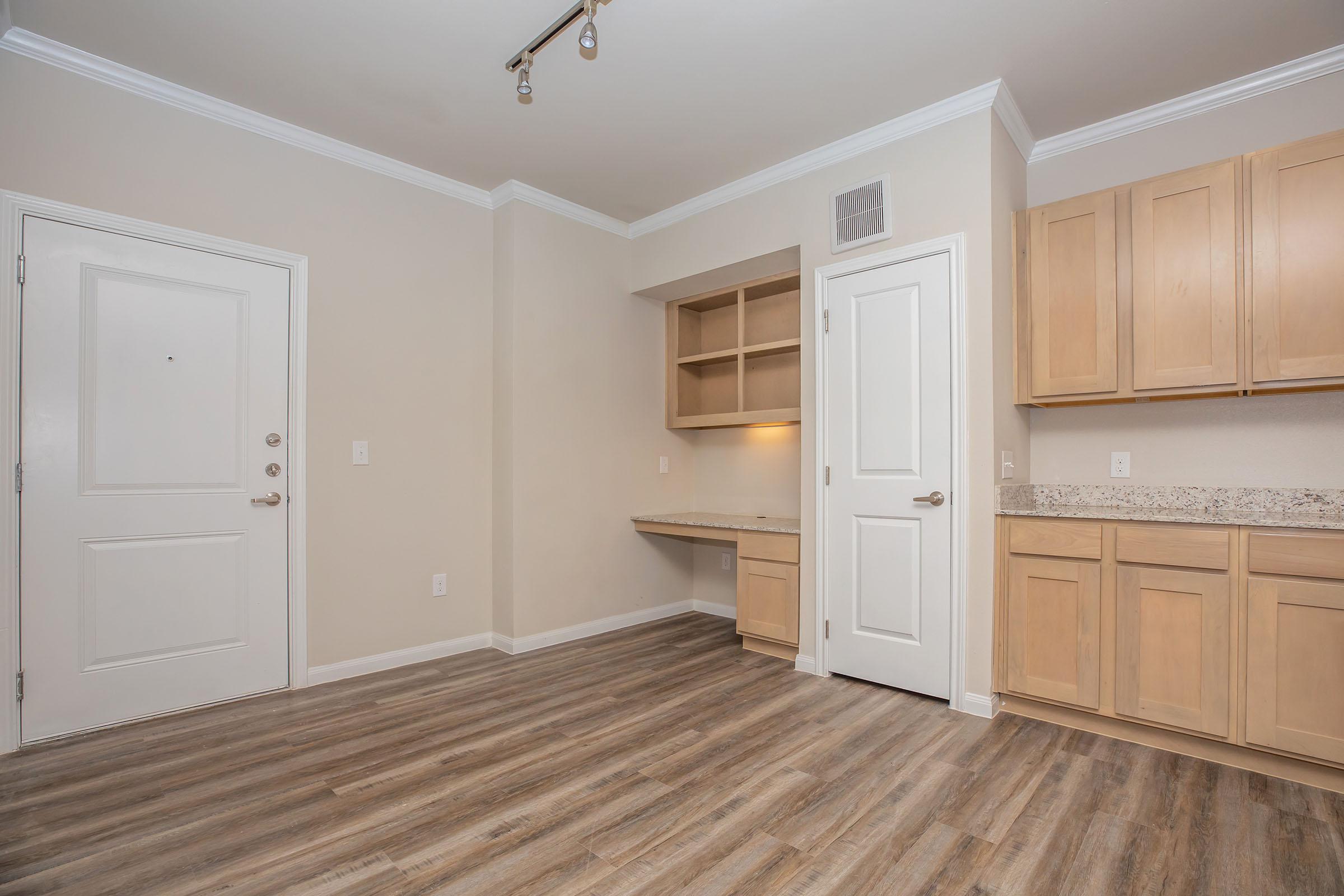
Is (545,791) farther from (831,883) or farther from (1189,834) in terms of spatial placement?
(1189,834)

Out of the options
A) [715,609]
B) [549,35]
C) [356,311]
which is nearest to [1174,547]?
[715,609]

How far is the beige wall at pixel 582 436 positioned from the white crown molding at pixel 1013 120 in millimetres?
2479

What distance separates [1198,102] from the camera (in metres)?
2.92

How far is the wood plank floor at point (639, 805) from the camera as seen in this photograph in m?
1.78

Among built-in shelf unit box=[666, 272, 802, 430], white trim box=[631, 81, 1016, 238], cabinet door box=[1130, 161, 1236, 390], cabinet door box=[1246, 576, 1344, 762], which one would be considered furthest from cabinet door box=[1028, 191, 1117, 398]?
built-in shelf unit box=[666, 272, 802, 430]

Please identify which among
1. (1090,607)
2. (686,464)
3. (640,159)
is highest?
(640,159)

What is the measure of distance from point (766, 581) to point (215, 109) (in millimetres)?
3649

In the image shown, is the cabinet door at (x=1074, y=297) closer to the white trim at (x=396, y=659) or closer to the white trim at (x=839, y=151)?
the white trim at (x=839, y=151)

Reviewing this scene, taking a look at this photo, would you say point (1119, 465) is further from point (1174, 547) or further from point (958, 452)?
point (958, 452)

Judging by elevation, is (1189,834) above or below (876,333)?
below

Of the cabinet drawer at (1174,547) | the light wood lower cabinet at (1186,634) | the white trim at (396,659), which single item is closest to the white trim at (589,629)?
the white trim at (396,659)

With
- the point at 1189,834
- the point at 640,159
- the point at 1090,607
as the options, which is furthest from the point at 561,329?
the point at 1189,834

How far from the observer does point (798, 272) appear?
4059 millimetres

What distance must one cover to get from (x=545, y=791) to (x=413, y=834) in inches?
17.2
